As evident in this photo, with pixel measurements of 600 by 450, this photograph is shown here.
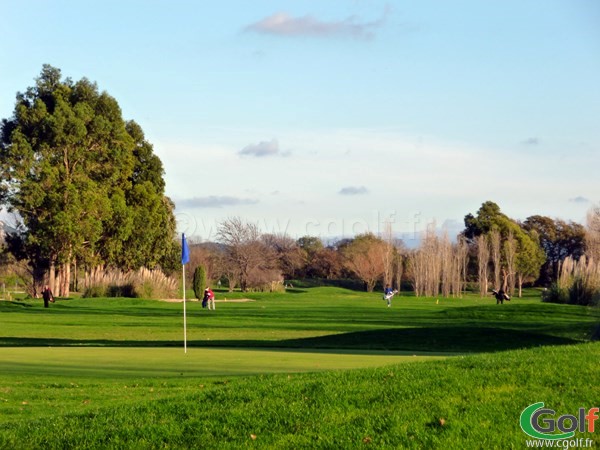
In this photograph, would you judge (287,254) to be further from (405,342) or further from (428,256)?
(405,342)

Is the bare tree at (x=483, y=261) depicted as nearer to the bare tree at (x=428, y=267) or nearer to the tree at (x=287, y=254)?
the bare tree at (x=428, y=267)

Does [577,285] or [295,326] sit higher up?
[577,285]

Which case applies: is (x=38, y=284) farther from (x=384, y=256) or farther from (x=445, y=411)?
(x=445, y=411)

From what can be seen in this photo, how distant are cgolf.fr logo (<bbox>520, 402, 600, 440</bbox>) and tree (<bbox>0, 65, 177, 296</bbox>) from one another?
49261 mm

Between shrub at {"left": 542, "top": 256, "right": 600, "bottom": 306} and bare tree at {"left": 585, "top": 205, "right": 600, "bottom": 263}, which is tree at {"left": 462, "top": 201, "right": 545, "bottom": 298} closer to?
bare tree at {"left": 585, "top": 205, "right": 600, "bottom": 263}

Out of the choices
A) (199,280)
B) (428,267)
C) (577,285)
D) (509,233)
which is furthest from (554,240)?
(577,285)

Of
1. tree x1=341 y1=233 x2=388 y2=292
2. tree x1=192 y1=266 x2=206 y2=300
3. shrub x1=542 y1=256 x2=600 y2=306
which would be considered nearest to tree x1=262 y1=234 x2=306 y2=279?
tree x1=341 y1=233 x2=388 y2=292

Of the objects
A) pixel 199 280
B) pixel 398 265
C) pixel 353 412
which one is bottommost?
pixel 353 412

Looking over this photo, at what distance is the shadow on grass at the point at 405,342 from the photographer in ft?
84.4

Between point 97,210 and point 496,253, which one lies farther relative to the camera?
point 496,253

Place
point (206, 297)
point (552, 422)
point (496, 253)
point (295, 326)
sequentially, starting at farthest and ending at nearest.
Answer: point (496, 253) → point (206, 297) → point (295, 326) → point (552, 422)

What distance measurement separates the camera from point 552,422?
27.9ft

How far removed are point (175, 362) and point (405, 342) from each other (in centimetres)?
997

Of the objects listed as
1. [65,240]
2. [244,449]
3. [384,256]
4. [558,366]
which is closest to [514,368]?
[558,366]
